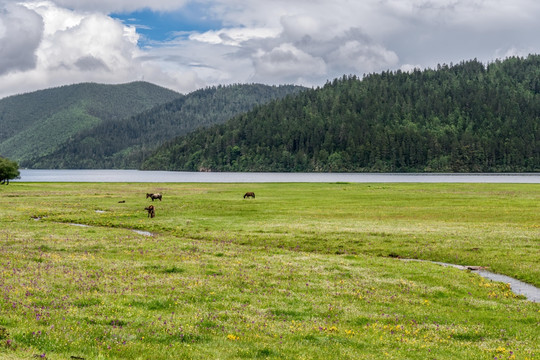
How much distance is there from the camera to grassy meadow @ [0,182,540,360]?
1501 cm

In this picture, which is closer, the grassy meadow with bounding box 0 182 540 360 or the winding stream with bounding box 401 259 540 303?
the grassy meadow with bounding box 0 182 540 360

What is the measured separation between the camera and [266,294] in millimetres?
22344

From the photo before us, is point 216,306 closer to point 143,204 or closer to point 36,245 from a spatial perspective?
point 36,245

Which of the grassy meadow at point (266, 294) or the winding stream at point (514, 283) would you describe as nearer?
the grassy meadow at point (266, 294)

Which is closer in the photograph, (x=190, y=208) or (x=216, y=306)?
(x=216, y=306)

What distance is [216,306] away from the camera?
65.4ft

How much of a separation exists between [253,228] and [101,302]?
3195 cm

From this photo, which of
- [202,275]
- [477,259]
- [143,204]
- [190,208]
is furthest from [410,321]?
[143,204]

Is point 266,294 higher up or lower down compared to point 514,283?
higher up

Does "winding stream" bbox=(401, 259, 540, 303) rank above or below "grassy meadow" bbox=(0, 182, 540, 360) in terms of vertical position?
below

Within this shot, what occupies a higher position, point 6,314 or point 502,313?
point 6,314

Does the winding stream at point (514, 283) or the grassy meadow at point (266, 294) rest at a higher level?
the grassy meadow at point (266, 294)

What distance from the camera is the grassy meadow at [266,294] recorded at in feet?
49.2

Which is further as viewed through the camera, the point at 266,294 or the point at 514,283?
the point at 514,283
